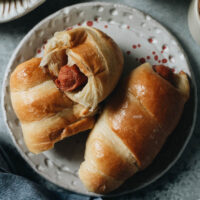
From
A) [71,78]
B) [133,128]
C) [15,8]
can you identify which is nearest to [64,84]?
[71,78]

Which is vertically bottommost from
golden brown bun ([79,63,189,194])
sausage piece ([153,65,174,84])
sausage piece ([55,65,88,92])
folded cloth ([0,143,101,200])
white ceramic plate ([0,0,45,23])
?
folded cloth ([0,143,101,200])

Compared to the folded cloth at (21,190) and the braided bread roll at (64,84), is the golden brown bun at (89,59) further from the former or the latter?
the folded cloth at (21,190)

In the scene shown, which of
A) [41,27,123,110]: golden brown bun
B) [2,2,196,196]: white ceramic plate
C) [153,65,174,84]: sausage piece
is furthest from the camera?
[2,2,196,196]: white ceramic plate

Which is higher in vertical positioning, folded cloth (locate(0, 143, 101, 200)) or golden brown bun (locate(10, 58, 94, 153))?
golden brown bun (locate(10, 58, 94, 153))

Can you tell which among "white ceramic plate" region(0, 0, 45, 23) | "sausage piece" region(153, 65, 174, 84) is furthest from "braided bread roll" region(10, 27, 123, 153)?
"white ceramic plate" region(0, 0, 45, 23)

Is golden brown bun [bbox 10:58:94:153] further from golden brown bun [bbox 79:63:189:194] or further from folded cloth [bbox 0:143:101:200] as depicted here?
folded cloth [bbox 0:143:101:200]

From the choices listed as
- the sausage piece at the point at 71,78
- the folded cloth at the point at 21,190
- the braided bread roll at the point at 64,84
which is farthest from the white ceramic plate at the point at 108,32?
the sausage piece at the point at 71,78

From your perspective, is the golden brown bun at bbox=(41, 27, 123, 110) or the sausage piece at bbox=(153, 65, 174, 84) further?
the sausage piece at bbox=(153, 65, 174, 84)

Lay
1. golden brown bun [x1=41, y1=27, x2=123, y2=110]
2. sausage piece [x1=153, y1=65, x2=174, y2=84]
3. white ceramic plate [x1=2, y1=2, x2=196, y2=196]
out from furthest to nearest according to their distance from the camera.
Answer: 1. white ceramic plate [x1=2, y1=2, x2=196, y2=196]
2. sausage piece [x1=153, y1=65, x2=174, y2=84]
3. golden brown bun [x1=41, y1=27, x2=123, y2=110]
